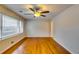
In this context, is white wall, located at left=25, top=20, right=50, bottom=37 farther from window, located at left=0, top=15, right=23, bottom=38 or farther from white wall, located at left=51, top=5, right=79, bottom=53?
white wall, located at left=51, top=5, right=79, bottom=53

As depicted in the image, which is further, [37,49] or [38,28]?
[38,28]


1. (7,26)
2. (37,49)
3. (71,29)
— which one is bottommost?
(37,49)

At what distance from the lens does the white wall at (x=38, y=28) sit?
11672 mm

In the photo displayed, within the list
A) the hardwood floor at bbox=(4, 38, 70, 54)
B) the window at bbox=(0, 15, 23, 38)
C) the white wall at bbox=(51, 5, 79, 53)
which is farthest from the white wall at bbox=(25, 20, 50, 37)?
the white wall at bbox=(51, 5, 79, 53)

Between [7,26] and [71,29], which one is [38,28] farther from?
[71,29]

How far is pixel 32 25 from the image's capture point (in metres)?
11.8

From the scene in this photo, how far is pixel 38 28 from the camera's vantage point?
11.8 m

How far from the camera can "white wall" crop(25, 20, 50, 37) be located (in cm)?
1167

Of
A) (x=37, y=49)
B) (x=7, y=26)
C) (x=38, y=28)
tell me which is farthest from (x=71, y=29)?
(x=38, y=28)

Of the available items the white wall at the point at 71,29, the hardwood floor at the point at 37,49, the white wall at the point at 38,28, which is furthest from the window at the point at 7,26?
the white wall at the point at 38,28

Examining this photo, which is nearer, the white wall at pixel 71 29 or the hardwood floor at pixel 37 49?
the white wall at pixel 71 29

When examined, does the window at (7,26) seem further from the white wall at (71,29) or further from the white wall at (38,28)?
the white wall at (38,28)
